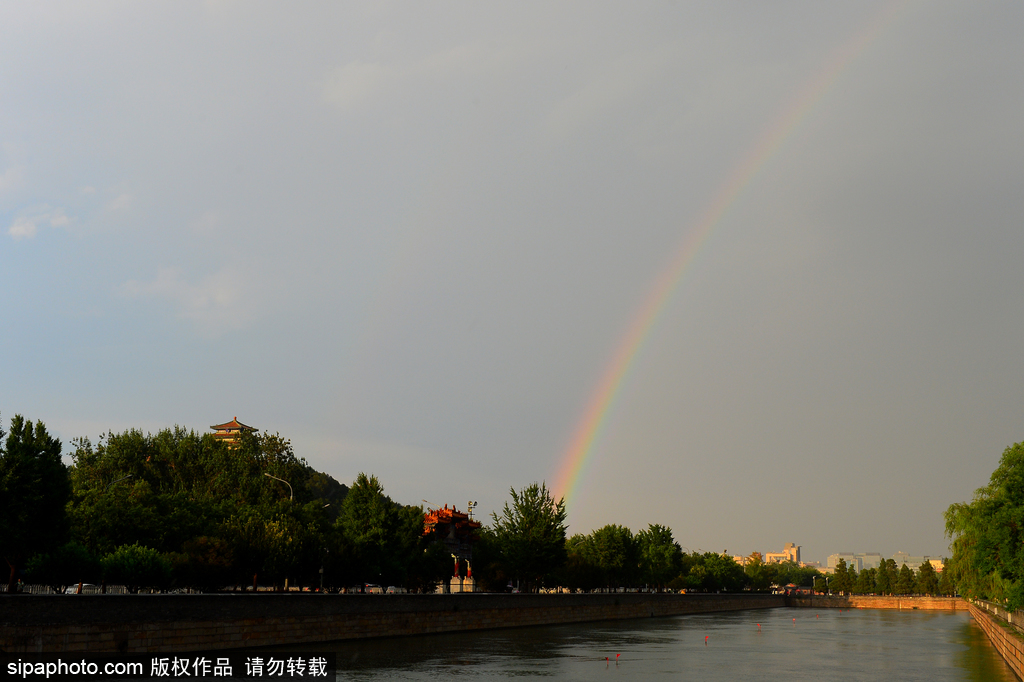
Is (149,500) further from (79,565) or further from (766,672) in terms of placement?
(766,672)

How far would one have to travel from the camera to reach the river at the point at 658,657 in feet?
171

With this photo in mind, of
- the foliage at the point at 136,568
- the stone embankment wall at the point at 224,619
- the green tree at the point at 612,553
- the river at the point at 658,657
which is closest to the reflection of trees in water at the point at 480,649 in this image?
the river at the point at 658,657

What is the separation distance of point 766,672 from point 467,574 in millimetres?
63687

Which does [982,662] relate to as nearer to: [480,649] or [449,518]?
[480,649]

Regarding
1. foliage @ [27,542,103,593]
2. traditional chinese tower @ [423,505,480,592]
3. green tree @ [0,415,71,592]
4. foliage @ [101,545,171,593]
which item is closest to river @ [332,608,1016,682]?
foliage @ [101,545,171,593]

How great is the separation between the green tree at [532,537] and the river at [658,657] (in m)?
19.2

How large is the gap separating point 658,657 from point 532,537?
48731 millimetres

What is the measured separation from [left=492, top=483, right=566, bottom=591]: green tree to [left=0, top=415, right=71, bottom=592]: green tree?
68.8 meters


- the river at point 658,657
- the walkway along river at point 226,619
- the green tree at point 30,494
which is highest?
the green tree at point 30,494

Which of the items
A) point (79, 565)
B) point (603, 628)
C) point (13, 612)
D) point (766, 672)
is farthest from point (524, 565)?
point (13, 612)

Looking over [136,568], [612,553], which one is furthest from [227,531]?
[612,553]

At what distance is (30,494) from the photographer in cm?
5019

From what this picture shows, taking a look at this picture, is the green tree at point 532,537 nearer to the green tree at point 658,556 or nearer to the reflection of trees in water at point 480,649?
the reflection of trees in water at point 480,649

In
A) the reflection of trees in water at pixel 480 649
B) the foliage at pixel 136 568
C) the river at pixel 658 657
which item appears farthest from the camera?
the foliage at pixel 136 568
